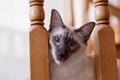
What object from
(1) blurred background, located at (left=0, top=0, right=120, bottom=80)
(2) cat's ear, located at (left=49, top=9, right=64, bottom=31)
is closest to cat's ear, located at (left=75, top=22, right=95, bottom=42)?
(2) cat's ear, located at (left=49, top=9, right=64, bottom=31)

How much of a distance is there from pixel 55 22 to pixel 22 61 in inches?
32.1

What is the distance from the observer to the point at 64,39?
41.8 inches

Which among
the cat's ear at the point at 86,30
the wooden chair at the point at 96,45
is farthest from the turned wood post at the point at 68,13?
the wooden chair at the point at 96,45

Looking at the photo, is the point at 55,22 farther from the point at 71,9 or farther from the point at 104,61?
the point at 71,9

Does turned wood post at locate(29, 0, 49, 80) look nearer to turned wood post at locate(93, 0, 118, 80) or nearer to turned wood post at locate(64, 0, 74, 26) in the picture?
turned wood post at locate(93, 0, 118, 80)

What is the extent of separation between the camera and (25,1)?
188cm

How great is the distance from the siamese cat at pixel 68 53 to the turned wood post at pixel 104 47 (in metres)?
0.11

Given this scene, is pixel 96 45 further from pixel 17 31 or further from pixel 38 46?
pixel 17 31

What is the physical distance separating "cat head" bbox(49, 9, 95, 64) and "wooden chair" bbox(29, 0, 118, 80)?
0.39 feet

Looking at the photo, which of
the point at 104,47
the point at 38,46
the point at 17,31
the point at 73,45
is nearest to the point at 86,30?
the point at 73,45

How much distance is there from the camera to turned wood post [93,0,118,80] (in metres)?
0.91

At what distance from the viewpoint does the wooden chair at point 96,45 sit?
0.88m

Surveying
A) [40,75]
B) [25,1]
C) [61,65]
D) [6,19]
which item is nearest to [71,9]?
[25,1]

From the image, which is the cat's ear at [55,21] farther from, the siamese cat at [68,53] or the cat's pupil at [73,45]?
the cat's pupil at [73,45]
